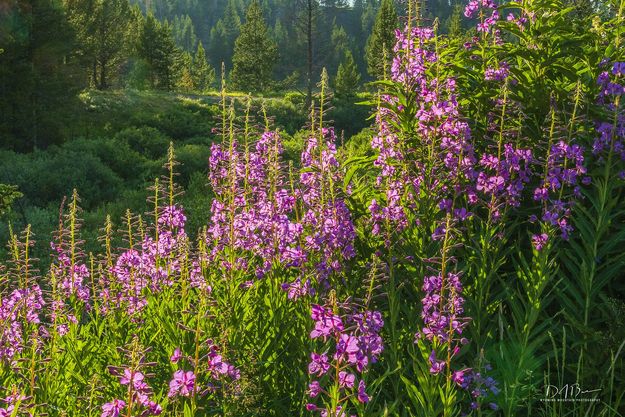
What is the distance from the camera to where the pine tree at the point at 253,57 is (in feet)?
177

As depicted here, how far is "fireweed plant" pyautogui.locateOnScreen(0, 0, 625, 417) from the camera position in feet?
10.2

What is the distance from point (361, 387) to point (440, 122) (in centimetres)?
212

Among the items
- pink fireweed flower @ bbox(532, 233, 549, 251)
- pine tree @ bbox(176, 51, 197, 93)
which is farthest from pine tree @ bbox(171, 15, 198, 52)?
pink fireweed flower @ bbox(532, 233, 549, 251)

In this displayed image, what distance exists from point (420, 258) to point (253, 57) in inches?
2096

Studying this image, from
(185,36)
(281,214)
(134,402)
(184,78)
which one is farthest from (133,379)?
(185,36)

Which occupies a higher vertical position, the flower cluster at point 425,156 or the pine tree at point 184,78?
the flower cluster at point 425,156

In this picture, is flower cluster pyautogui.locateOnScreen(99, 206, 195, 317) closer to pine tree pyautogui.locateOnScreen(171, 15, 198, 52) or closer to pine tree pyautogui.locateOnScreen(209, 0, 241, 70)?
pine tree pyautogui.locateOnScreen(209, 0, 241, 70)

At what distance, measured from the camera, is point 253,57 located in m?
54.0

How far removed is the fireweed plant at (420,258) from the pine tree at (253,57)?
5153cm

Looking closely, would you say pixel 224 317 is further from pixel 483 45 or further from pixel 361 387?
pixel 483 45

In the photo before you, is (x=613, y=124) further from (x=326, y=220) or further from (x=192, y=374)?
(x=192, y=374)

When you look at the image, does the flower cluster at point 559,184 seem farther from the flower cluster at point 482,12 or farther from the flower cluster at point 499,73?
the flower cluster at point 482,12

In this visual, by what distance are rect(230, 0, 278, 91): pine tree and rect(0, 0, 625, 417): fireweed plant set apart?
51.5m

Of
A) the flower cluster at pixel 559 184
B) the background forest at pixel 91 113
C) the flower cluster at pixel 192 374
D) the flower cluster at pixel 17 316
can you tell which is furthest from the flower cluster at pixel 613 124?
the flower cluster at pixel 17 316
